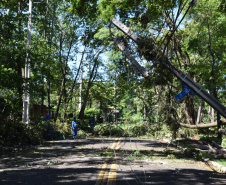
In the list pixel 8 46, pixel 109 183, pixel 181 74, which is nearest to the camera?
pixel 109 183

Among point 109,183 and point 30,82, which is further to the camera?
point 30,82

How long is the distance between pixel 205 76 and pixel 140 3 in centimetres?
1427

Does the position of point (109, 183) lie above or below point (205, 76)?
below

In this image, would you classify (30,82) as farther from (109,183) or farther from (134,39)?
(109,183)

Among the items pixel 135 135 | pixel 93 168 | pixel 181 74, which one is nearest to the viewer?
pixel 93 168

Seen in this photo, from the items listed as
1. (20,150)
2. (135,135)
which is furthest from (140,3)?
(135,135)

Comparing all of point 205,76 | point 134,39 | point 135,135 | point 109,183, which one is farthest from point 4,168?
point 205,76

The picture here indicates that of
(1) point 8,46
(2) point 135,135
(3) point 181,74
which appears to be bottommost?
(2) point 135,135

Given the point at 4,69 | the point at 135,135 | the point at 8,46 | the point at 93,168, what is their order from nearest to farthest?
the point at 93,168, the point at 4,69, the point at 8,46, the point at 135,135

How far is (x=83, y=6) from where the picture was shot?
1044cm

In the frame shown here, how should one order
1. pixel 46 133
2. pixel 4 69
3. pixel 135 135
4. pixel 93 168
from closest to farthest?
pixel 93 168 → pixel 4 69 → pixel 46 133 → pixel 135 135

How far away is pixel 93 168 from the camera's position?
812 cm

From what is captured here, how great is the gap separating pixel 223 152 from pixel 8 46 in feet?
38.4

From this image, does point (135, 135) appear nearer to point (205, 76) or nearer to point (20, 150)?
point (205, 76)
